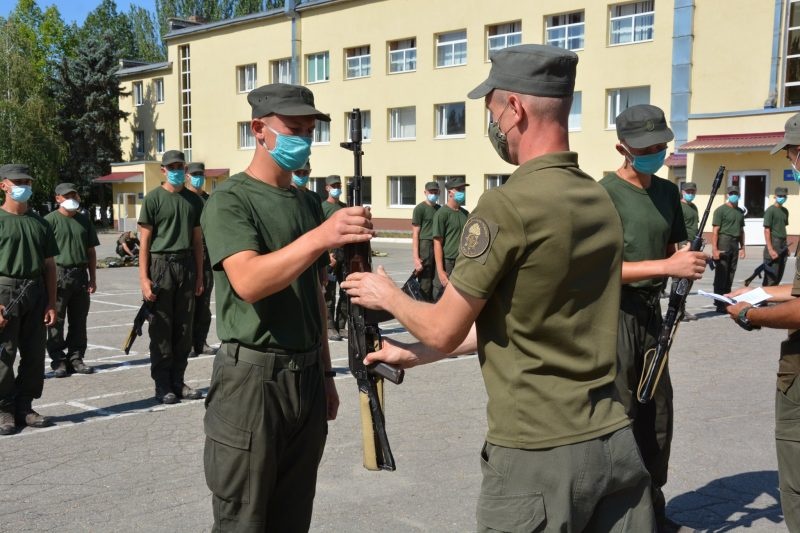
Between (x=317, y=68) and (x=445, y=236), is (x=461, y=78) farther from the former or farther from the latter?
(x=445, y=236)

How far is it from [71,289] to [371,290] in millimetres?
7838

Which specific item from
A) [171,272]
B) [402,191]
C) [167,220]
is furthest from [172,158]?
[402,191]

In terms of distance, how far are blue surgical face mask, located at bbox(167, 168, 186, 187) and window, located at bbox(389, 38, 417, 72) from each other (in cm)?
3129

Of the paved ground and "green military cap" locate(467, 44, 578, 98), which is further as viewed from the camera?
the paved ground

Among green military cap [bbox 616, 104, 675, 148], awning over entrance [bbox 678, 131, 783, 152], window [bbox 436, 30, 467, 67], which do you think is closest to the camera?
green military cap [bbox 616, 104, 675, 148]

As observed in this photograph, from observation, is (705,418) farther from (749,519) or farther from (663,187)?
(663,187)

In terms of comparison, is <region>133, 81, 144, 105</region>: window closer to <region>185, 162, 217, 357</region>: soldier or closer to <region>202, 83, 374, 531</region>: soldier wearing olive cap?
<region>185, 162, 217, 357</region>: soldier

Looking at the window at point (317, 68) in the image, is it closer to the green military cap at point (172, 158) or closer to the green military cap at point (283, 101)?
the green military cap at point (172, 158)

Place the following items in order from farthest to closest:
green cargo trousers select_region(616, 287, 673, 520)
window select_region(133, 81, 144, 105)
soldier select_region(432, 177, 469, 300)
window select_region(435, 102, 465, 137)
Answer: window select_region(133, 81, 144, 105), window select_region(435, 102, 465, 137), soldier select_region(432, 177, 469, 300), green cargo trousers select_region(616, 287, 673, 520)

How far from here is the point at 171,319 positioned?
8070mm

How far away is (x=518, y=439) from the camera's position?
2424 mm

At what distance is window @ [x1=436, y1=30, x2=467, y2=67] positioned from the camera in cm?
3694

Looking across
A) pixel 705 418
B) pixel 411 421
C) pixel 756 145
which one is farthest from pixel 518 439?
pixel 756 145

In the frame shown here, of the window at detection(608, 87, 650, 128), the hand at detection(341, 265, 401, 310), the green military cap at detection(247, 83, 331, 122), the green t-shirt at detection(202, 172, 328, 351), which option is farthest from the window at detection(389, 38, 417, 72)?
the hand at detection(341, 265, 401, 310)
